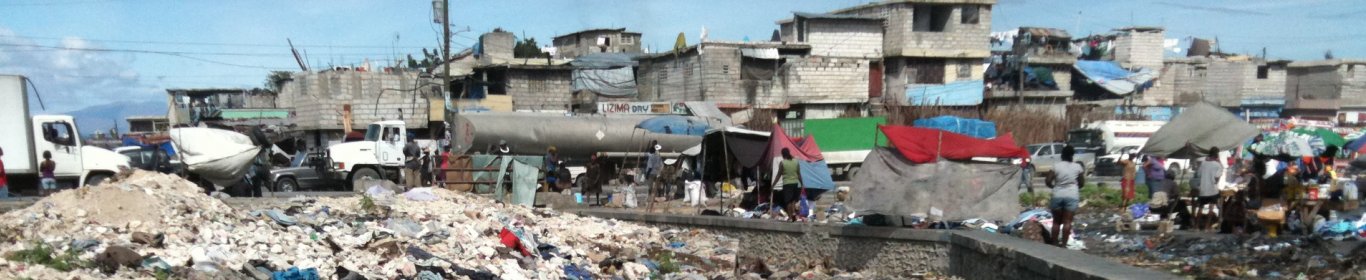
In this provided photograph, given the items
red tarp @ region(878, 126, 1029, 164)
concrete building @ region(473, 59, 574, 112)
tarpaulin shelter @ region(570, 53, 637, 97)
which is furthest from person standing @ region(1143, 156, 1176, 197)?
tarpaulin shelter @ region(570, 53, 637, 97)

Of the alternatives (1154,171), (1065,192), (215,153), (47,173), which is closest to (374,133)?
(215,153)

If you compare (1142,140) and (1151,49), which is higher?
(1151,49)

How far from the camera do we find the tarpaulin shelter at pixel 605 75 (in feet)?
126

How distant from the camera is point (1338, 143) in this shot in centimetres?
1783

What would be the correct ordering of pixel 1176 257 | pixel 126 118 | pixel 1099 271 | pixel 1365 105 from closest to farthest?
1. pixel 1099 271
2. pixel 1176 257
3. pixel 1365 105
4. pixel 126 118

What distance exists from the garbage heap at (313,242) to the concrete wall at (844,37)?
80.6 ft

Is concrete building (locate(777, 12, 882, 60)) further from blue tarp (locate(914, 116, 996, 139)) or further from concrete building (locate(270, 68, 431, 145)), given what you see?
concrete building (locate(270, 68, 431, 145))

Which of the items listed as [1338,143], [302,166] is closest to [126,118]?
[302,166]

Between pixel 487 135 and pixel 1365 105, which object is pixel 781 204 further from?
pixel 1365 105

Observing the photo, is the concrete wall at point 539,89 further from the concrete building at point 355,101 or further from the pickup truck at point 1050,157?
the pickup truck at point 1050,157

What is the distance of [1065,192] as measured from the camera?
1013 cm

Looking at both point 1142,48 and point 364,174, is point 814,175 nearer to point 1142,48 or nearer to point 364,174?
point 364,174

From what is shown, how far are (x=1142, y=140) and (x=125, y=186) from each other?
103ft

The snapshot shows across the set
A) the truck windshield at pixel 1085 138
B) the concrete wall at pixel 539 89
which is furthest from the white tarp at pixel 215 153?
the truck windshield at pixel 1085 138
